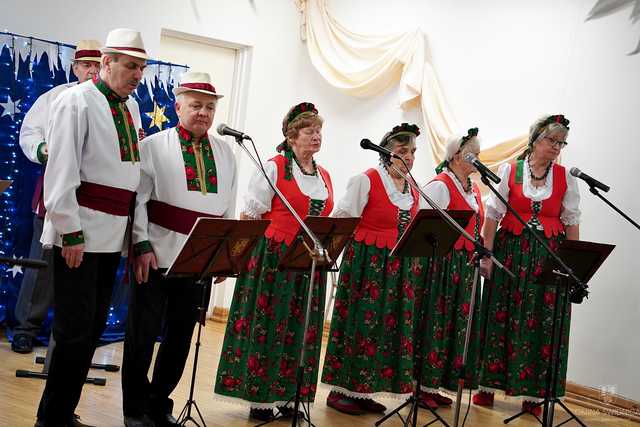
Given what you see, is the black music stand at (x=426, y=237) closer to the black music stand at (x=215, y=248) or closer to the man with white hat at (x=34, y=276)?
the black music stand at (x=215, y=248)

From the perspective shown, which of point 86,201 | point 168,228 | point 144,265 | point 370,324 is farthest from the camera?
Answer: point 370,324

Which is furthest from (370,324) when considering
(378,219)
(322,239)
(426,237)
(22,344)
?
(22,344)

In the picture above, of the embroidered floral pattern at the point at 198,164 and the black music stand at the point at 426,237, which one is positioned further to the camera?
the black music stand at the point at 426,237

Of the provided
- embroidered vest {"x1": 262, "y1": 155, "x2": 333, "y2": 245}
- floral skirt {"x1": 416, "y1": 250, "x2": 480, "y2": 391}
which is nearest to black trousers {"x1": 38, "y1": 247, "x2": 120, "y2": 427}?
embroidered vest {"x1": 262, "y1": 155, "x2": 333, "y2": 245}

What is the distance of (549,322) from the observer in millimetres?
5727

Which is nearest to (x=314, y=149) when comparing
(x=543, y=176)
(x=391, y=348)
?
(x=391, y=348)

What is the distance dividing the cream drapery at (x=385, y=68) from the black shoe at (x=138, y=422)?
3.82 metres

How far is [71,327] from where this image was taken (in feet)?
11.8

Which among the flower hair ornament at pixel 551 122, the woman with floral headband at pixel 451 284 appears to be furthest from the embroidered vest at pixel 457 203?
the flower hair ornament at pixel 551 122

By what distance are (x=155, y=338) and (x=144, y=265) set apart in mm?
412

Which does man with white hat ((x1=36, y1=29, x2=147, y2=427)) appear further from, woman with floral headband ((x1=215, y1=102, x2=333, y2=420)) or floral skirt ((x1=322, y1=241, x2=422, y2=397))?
floral skirt ((x1=322, y1=241, x2=422, y2=397))

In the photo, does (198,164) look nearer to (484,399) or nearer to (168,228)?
(168,228)

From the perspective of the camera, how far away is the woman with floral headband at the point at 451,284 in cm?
552

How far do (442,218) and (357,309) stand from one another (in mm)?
1034
